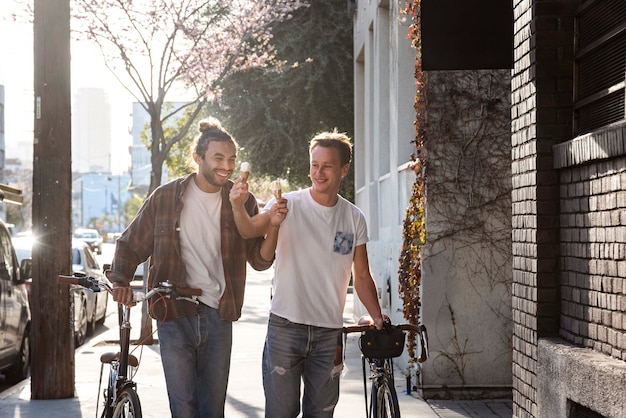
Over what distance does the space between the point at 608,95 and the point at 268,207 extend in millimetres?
1842

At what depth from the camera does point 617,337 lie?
5.61m

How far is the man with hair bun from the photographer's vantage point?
5965 millimetres

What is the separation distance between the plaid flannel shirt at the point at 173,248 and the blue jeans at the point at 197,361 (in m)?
0.08

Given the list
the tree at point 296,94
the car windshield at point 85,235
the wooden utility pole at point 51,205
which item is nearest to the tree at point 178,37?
the tree at point 296,94

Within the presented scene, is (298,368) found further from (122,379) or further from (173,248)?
(122,379)

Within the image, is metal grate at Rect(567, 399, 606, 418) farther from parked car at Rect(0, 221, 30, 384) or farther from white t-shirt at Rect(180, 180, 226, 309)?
parked car at Rect(0, 221, 30, 384)

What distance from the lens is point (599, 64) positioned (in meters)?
6.25

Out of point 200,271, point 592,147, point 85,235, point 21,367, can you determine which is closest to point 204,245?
point 200,271

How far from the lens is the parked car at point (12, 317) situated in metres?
11.8

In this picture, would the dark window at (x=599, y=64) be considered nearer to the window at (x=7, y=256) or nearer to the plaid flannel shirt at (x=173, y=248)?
the plaid flannel shirt at (x=173, y=248)

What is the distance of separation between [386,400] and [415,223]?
5.49 metres

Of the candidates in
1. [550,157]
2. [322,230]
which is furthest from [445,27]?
[322,230]

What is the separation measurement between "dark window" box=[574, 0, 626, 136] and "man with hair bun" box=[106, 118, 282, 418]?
6.24 feet

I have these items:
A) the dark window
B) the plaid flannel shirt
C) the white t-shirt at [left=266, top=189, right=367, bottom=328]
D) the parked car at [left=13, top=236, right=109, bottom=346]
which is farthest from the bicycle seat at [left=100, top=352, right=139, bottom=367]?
the parked car at [left=13, top=236, right=109, bottom=346]
